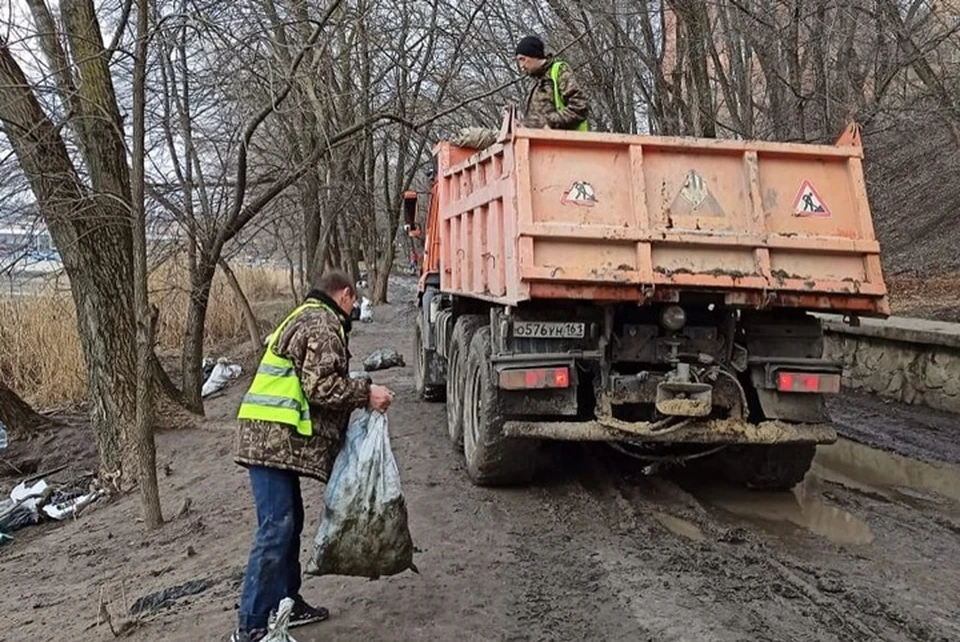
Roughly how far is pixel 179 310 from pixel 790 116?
37.8 ft

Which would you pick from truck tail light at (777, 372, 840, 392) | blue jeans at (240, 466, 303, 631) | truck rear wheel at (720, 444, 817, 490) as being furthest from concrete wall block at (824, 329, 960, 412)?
blue jeans at (240, 466, 303, 631)

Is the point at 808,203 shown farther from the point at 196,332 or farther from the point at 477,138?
the point at 196,332

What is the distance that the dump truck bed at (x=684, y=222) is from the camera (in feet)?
18.1

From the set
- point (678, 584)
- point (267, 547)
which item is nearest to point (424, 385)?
point (678, 584)

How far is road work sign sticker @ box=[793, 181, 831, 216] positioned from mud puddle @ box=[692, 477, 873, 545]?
1971mm

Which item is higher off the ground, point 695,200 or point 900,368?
point 695,200

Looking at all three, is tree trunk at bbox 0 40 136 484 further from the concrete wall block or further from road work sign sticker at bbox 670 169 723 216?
the concrete wall block

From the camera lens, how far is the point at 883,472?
7289 millimetres

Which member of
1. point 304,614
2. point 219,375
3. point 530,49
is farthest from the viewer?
point 219,375

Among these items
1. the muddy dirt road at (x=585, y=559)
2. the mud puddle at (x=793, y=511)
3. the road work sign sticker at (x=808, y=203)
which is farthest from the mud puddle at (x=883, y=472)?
the road work sign sticker at (x=808, y=203)

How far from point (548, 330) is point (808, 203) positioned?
184cm

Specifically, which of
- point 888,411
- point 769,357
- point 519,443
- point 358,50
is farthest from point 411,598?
point 358,50

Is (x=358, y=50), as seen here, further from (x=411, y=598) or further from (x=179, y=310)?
(x=411, y=598)

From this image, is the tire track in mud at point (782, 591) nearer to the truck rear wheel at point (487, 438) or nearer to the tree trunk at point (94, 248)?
the truck rear wheel at point (487, 438)
